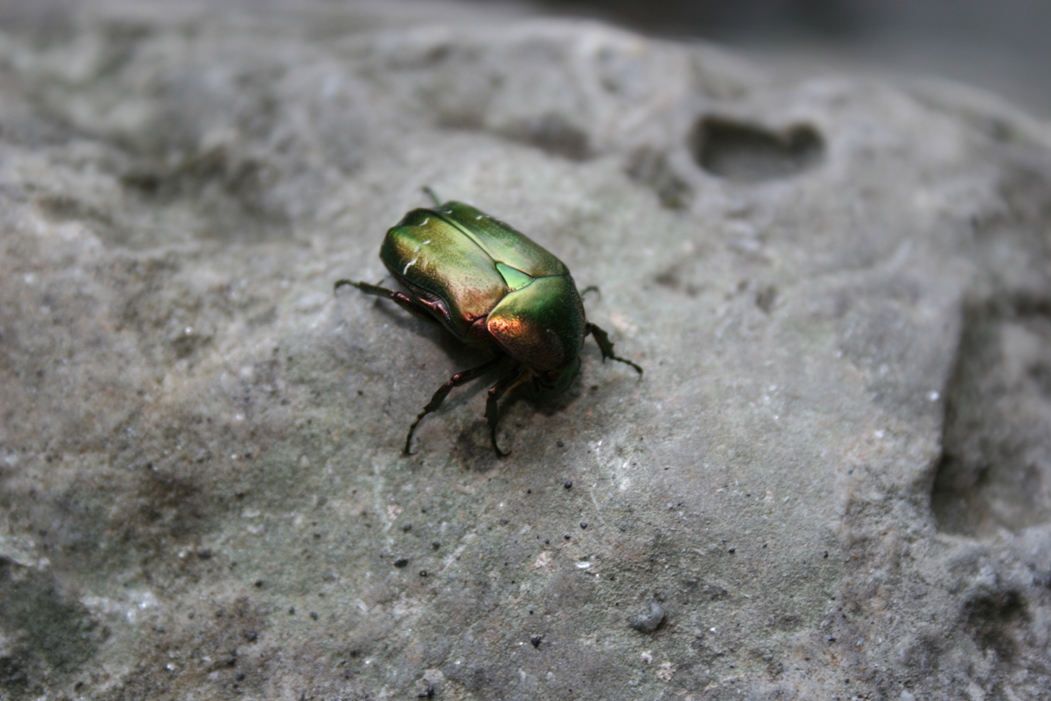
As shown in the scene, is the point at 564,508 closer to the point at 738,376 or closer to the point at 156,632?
the point at 738,376

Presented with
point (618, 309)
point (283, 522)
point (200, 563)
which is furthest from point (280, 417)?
point (618, 309)

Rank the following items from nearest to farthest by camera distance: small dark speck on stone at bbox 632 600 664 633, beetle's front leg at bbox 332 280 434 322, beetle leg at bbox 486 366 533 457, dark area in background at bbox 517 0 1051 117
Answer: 1. small dark speck on stone at bbox 632 600 664 633
2. beetle leg at bbox 486 366 533 457
3. beetle's front leg at bbox 332 280 434 322
4. dark area in background at bbox 517 0 1051 117


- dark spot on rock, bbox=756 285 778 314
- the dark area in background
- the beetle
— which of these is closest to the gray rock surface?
dark spot on rock, bbox=756 285 778 314

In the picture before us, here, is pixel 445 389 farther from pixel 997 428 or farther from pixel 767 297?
pixel 997 428

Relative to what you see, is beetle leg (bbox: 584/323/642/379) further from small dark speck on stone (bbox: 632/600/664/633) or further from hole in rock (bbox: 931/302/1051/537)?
hole in rock (bbox: 931/302/1051/537)

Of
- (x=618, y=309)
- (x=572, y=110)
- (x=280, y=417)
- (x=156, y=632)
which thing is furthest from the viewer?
(x=572, y=110)

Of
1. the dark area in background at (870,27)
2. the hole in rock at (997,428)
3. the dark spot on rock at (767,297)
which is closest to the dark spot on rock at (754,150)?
the dark spot on rock at (767,297)

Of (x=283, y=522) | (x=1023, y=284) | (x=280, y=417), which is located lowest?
(x=283, y=522)

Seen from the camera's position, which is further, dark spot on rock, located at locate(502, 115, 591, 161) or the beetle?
dark spot on rock, located at locate(502, 115, 591, 161)
